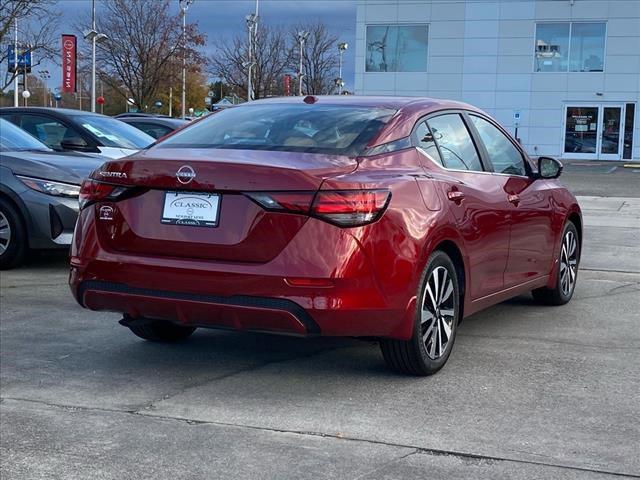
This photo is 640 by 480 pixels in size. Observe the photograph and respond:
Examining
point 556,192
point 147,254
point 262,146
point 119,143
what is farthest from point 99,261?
point 119,143

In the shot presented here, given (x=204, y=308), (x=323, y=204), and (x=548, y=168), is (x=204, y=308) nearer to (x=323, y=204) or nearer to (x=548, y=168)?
(x=323, y=204)

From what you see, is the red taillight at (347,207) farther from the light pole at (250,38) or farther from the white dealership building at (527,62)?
the light pole at (250,38)

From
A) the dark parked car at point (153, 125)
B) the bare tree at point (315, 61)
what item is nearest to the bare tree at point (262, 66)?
the bare tree at point (315, 61)

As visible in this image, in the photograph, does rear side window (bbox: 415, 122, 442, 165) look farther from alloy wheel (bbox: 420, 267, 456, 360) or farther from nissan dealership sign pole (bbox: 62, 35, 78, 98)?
nissan dealership sign pole (bbox: 62, 35, 78, 98)

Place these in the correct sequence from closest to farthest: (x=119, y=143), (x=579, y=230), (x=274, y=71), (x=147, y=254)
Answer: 1. (x=147, y=254)
2. (x=579, y=230)
3. (x=119, y=143)
4. (x=274, y=71)

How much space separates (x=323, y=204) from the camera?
4.11 metres

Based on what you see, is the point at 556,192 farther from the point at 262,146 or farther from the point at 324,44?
the point at 324,44

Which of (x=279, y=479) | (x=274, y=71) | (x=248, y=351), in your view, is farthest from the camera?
(x=274, y=71)

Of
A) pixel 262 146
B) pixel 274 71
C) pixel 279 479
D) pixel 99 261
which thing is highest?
pixel 274 71

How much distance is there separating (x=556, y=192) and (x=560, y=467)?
344cm

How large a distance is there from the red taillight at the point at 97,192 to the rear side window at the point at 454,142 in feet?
6.31

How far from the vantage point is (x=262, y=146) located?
4.63m

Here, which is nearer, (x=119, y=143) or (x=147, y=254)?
(x=147, y=254)

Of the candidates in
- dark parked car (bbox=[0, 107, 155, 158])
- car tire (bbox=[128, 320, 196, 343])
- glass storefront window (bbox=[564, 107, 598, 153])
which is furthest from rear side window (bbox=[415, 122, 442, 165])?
glass storefront window (bbox=[564, 107, 598, 153])
